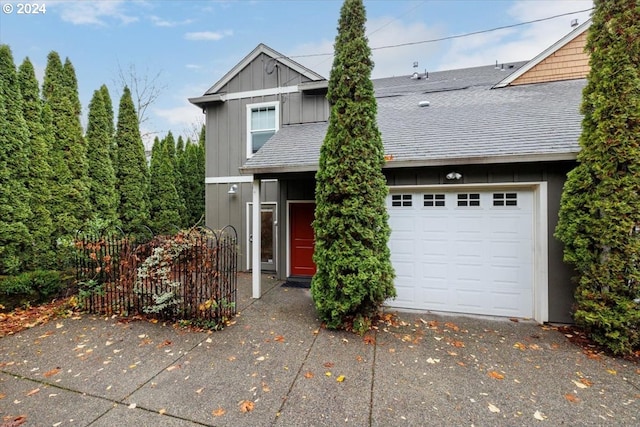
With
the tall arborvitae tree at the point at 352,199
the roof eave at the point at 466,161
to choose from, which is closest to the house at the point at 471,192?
the roof eave at the point at 466,161

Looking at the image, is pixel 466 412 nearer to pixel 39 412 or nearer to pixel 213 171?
pixel 39 412

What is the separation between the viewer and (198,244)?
4.36 m

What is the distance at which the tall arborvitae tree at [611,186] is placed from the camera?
346 centimetres

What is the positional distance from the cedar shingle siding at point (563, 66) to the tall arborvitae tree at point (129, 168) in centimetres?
1160

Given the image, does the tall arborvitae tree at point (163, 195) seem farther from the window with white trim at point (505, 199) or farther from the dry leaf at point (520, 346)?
the dry leaf at point (520, 346)

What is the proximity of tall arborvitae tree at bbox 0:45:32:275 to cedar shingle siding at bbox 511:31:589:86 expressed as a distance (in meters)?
12.1

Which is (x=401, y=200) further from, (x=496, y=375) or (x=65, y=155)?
(x=65, y=155)

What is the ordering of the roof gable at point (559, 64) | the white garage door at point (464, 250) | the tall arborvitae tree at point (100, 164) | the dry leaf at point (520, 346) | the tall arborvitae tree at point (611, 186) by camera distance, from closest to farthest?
the tall arborvitae tree at point (611, 186) < the dry leaf at point (520, 346) < the white garage door at point (464, 250) < the tall arborvitae tree at point (100, 164) < the roof gable at point (559, 64)

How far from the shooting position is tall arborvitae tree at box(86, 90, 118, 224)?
7.03m

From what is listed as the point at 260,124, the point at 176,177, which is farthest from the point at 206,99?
the point at 176,177

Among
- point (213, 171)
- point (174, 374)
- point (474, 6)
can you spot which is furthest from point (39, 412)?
point (474, 6)

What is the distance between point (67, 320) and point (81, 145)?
4.34m

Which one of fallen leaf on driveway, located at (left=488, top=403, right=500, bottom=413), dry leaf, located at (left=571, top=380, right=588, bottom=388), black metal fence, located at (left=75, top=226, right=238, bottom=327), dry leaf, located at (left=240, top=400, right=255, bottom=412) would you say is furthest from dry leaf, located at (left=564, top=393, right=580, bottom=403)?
black metal fence, located at (left=75, top=226, right=238, bottom=327)

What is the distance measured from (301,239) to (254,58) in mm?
5680
